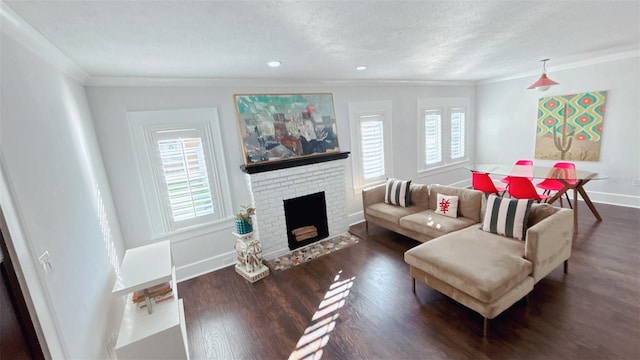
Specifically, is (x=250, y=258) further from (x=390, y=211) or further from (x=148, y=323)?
(x=390, y=211)

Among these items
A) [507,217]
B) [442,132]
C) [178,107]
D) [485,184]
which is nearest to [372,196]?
[485,184]

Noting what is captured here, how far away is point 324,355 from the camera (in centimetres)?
209

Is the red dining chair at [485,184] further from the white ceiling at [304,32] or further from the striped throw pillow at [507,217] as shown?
the white ceiling at [304,32]

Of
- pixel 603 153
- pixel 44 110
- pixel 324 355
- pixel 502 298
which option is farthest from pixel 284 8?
pixel 603 153

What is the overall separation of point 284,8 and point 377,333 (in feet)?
8.29

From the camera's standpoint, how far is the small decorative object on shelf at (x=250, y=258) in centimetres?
326

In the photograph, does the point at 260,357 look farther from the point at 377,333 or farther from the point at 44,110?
the point at 44,110

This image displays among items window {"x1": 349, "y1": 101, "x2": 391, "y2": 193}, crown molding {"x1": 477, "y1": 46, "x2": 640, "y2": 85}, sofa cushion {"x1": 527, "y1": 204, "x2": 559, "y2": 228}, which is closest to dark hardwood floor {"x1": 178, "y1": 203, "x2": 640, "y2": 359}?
sofa cushion {"x1": 527, "y1": 204, "x2": 559, "y2": 228}

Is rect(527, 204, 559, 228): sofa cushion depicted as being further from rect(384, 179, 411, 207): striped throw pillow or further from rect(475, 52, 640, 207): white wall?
rect(475, 52, 640, 207): white wall

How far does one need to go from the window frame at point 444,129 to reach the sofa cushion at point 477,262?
2.96 m

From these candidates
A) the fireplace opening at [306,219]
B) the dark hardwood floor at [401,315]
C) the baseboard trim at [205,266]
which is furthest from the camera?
the fireplace opening at [306,219]

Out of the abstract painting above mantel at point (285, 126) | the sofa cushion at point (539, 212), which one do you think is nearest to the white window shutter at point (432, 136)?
the abstract painting above mantel at point (285, 126)

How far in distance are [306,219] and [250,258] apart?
1.18 meters

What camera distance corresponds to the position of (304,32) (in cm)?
199
